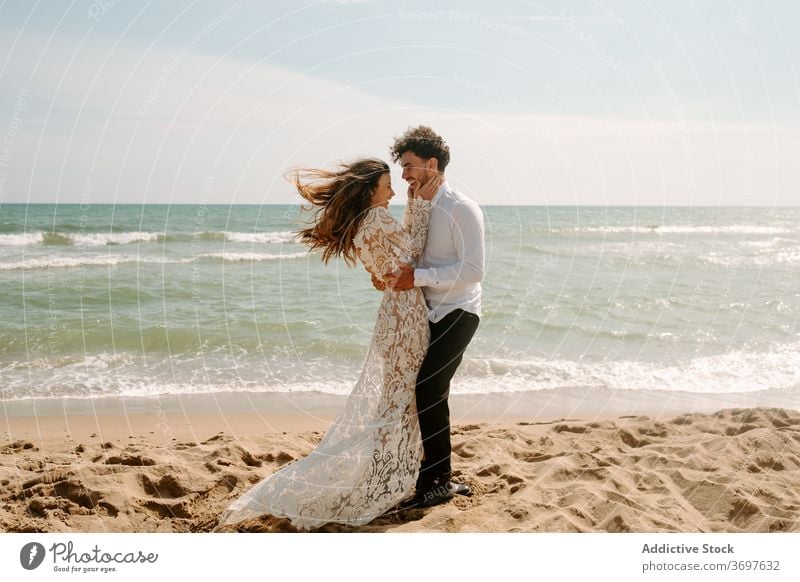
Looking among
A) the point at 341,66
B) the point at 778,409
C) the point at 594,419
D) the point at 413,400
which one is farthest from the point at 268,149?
the point at 778,409

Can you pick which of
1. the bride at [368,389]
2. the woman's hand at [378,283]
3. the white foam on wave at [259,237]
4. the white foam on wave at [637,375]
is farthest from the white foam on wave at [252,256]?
the bride at [368,389]

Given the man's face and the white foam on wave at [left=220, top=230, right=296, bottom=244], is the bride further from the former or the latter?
the white foam on wave at [left=220, top=230, right=296, bottom=244]

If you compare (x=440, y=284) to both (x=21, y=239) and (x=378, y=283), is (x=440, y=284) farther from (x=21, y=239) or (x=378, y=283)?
(x=21, y=239)

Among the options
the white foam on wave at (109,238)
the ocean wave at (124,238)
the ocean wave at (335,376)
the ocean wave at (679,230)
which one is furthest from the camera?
the ocean wave at (679,230)

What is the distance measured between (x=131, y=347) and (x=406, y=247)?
737 cm

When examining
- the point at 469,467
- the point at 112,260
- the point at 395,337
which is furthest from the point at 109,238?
the point at 395,337

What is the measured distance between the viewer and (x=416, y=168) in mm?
5117

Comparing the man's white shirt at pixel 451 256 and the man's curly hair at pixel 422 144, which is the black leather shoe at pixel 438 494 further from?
the man's curly hair at pixel 422 144

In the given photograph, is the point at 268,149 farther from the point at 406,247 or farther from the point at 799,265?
the point at 799,265

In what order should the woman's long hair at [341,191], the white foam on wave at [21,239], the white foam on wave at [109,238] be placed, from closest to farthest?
the woman's long hair at [341,191]
the white foam on wave at [21,239]
the white foam on wave at [109,238]

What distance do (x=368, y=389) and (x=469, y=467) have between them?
4.80ft

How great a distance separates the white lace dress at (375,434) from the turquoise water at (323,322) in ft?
14.2

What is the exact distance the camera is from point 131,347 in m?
11.0

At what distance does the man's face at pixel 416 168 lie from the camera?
509 cm
